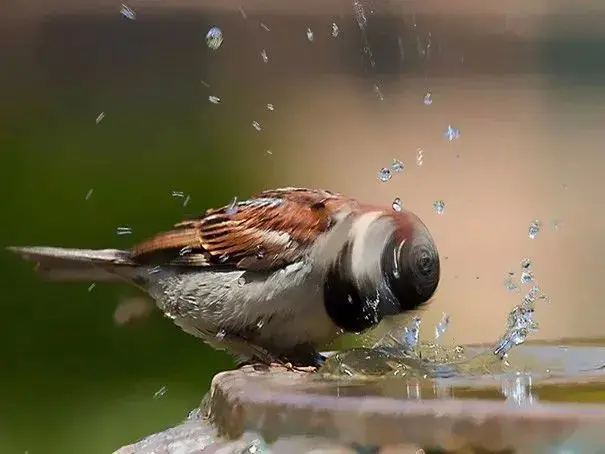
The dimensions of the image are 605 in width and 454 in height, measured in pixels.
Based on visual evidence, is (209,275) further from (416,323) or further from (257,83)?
(257,83)

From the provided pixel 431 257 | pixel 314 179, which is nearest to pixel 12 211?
pixel 314 179

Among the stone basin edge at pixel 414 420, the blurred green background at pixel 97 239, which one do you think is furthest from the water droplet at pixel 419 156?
the stone basin edge at pixel 414 420

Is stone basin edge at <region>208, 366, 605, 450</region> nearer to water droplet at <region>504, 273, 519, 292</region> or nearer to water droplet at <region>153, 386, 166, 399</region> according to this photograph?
water droplet at <region>153, 386, 166, 399</region>

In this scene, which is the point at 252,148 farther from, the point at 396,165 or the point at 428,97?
the point at 428,97

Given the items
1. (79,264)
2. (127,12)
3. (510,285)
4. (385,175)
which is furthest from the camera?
(127,12)

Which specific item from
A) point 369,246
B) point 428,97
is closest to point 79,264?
point 369,246

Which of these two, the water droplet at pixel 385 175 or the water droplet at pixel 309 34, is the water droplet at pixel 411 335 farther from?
the water droplet at pixel 309 34
